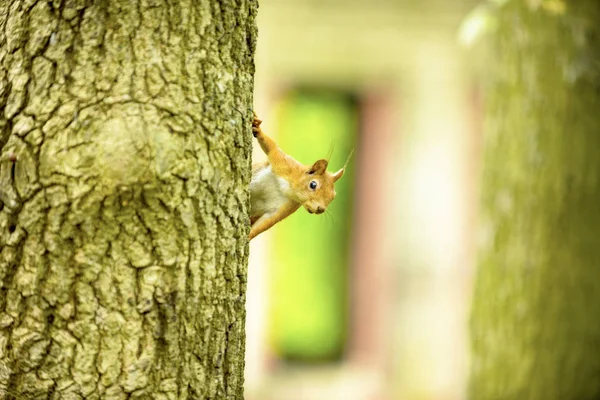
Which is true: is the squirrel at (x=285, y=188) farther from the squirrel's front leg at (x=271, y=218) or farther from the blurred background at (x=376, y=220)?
the blurred background at (x=376, y=220)

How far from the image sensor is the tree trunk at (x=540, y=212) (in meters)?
5.64

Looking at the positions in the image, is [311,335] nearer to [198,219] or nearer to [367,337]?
[367,337]

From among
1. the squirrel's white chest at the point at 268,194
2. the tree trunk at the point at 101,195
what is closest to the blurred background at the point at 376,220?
the squirrel's white chest at the point at 268,194

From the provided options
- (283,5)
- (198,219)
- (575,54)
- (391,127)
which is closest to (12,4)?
(198,219)

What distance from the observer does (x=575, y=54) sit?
18.7 feet

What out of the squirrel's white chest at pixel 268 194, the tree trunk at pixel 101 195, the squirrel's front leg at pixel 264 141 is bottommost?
the tree trunk at pixel 101 195

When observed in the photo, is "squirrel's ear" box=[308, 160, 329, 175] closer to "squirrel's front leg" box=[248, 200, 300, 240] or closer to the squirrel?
the squirrel

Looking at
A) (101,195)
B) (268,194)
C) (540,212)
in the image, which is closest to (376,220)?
(540,212)

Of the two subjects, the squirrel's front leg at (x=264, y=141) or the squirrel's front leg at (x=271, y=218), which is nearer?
the squirrel's front leg at (x=264, y=141)

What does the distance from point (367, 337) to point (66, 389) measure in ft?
24.5

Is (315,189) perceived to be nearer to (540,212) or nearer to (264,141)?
(264,141)

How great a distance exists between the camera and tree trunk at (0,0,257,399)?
7.26ft

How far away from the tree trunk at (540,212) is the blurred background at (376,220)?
3.24m

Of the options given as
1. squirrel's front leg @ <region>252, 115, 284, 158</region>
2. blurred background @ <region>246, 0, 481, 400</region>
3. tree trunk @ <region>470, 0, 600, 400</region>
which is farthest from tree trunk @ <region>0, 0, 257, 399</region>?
blurred background @ <region>246, 0, 481, 400</region>
